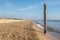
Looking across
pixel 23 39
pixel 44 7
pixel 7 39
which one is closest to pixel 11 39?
pixel 7 39

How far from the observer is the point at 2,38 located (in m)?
10.1

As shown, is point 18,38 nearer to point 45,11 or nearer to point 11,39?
point 11,39

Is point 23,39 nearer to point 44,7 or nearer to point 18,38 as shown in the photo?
point 18,38

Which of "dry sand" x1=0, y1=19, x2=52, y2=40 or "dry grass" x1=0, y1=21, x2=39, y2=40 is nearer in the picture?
"dry grass" x1=0, y1=21, x2=39, y2=40

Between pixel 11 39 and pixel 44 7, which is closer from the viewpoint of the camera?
pixel 11 39

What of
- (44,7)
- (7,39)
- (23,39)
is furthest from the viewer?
(44,7)

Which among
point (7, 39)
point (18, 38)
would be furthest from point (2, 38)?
point (18, 38)

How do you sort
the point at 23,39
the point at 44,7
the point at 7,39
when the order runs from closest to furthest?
the point at 7,39, the point at 23,39, the point at 44,7

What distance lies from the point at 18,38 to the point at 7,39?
1.15 metres

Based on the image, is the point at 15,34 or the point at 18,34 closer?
the point at 15,34

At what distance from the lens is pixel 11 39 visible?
1033 centimetres

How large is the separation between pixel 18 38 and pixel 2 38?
1411 millimetres

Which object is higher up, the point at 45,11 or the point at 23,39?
the point at 45,11

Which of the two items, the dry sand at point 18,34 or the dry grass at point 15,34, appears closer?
the dry grass at point 15,34
